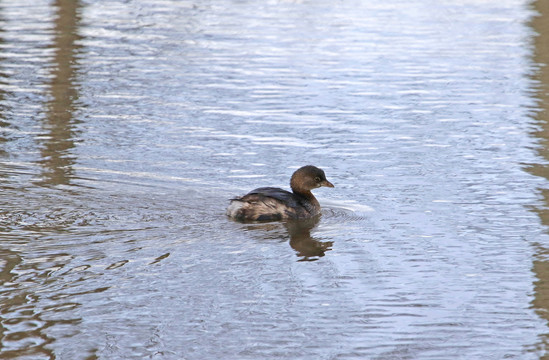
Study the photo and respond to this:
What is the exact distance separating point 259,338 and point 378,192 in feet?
14.8

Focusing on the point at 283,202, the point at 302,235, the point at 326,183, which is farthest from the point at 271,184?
the point at 302,235

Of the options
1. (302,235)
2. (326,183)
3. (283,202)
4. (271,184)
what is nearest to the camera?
(302,235)

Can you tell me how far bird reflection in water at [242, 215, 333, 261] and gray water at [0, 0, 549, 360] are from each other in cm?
4

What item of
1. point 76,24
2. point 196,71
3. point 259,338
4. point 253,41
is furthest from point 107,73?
point 259,338

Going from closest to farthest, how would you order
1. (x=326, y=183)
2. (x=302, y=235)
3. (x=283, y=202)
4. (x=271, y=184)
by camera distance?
(x=302, y=235), (x=283, y=202), (x=326, y=183), (x=271, y=184)

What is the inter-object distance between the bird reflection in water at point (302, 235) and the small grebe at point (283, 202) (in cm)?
8

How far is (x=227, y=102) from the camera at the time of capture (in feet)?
52.3

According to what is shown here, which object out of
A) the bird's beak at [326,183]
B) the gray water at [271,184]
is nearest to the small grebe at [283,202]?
the bird's beak at [326,183]

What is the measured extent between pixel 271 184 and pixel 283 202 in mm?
1223

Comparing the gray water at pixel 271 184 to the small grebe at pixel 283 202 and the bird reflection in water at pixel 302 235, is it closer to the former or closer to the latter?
the bird reflection in water at pixel 302 235

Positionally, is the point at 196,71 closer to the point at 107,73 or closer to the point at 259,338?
the point at 107,73

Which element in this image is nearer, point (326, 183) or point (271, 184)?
point (326, 183)

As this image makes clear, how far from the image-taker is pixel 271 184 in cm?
1153

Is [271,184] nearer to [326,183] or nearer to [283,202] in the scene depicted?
[326,183]
